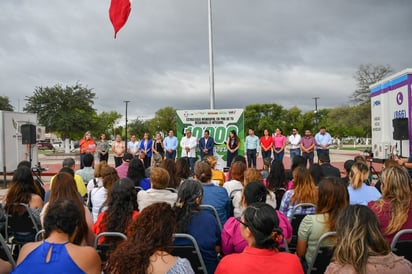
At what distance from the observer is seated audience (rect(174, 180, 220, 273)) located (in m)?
3.30

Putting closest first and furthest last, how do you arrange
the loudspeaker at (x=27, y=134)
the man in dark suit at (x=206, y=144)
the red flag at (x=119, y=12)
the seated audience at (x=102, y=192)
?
the seated audience at (x=102, y=192) → the loudspeaker at (x=27, y=134) → the red flag at (x=119, y=12) → the man in dark suit at (x=206, y=144)

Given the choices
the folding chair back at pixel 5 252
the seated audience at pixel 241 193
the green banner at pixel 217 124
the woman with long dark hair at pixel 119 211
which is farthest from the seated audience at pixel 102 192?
the green banner at pixel 217 124

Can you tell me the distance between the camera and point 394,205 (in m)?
3.45

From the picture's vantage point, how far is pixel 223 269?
7.56 feet

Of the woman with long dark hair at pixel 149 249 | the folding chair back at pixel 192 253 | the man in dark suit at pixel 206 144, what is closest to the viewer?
the woman with long dark hair at pixel 149 249

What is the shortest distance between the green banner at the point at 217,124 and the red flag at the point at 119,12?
3961 mm

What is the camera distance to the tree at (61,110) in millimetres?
37184

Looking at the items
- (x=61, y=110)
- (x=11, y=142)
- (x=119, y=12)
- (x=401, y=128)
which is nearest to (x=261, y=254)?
(x=401, y=128)

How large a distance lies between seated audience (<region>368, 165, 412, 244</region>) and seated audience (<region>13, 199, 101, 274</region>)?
247cm

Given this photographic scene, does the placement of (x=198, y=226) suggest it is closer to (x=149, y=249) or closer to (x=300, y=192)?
(x=149, y=249)

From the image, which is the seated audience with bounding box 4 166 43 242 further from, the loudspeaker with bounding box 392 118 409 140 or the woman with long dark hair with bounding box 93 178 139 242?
the loudspeaker with bounding box 392 118 409 140

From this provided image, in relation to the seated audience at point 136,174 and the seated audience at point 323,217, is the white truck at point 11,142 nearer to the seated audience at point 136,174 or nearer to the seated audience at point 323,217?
the seated audience at point 136,174

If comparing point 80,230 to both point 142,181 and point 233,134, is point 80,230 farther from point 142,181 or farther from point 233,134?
point 233,134

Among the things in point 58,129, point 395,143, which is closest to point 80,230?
point 395,143
